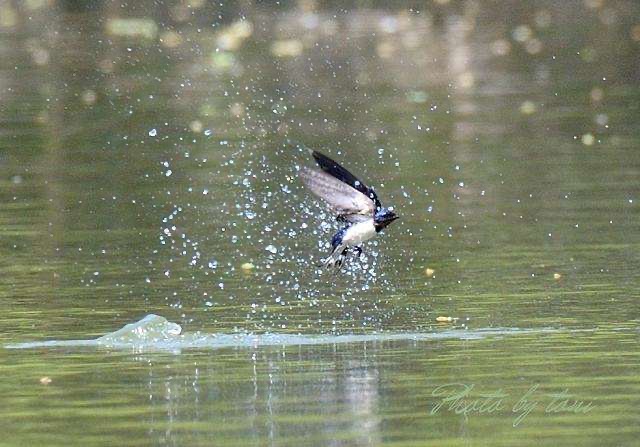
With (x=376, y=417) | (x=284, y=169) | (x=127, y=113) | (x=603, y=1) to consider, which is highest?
(x=603, y=1)

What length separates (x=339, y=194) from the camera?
30.6 ft

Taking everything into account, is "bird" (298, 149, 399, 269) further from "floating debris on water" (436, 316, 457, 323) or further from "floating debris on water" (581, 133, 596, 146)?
"floating debris on water" (581, 133, 596, 146)

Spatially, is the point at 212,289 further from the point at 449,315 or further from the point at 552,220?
the point at 552,220

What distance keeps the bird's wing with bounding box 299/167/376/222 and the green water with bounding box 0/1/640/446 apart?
669 mm

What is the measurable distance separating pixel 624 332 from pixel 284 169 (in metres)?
7.54

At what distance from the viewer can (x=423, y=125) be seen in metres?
19.7

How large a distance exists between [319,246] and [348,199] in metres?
3.48

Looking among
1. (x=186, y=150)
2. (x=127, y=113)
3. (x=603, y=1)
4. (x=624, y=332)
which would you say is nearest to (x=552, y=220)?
(x=624, y=332)

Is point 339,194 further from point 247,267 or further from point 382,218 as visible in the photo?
point 247,267

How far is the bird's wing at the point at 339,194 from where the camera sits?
9.24 m

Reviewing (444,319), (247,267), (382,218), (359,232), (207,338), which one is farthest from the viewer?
(247,267)

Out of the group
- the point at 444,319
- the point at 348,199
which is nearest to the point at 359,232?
the point at 348,199

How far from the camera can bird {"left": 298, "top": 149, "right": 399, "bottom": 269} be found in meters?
9.15

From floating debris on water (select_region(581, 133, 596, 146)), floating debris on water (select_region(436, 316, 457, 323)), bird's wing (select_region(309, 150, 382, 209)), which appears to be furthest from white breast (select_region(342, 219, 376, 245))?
floating debris on water (select_region(581, 133, 596, 146))
